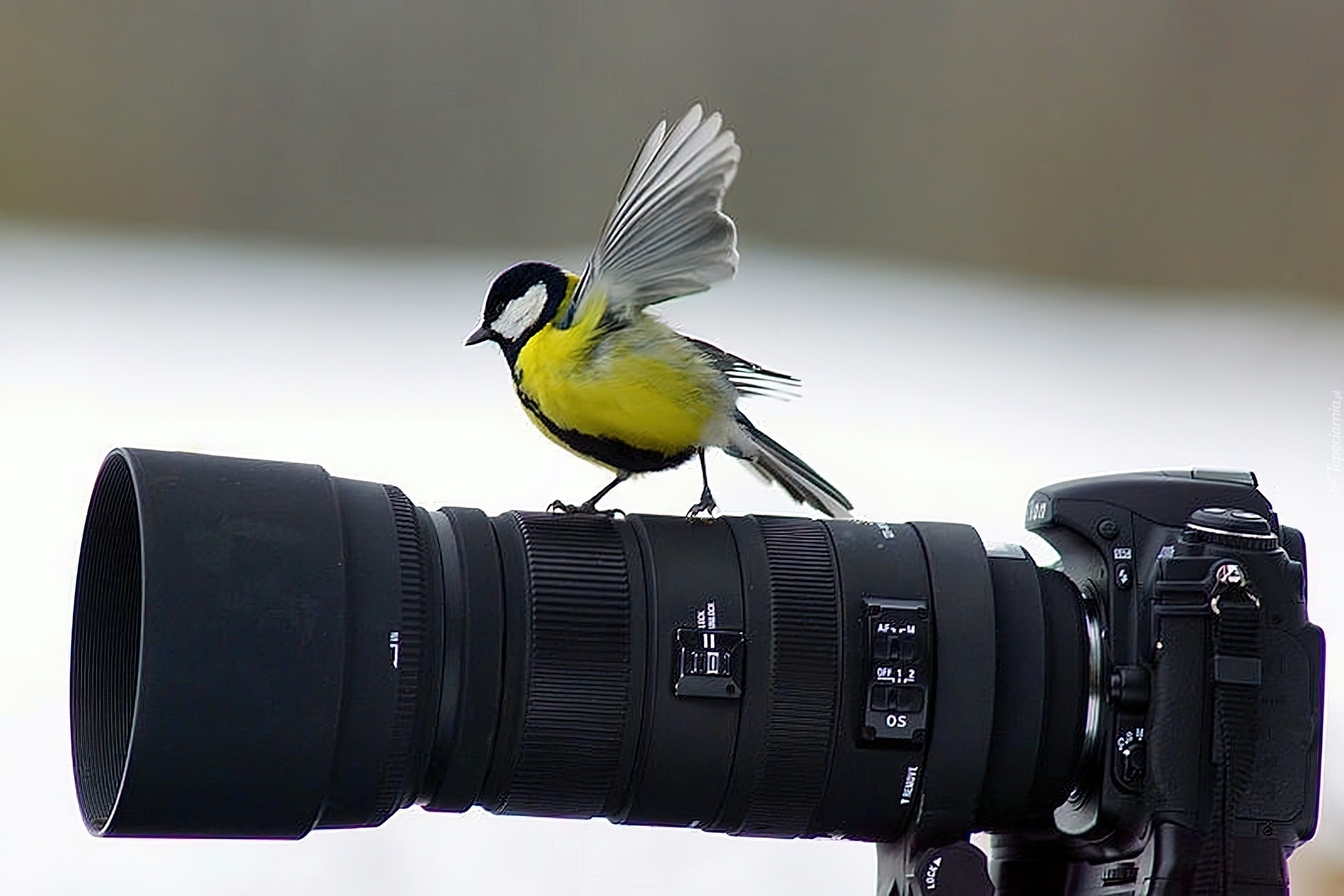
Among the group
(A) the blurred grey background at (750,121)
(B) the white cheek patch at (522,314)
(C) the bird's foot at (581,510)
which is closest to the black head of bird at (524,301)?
(B) the white cheek patch at (522,314)

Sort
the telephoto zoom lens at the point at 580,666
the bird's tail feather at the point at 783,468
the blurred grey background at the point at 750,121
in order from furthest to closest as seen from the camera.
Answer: the blurred grey background at the point at 750,121 → the bird's tail feather at the point at 783,468 → the telephoto zoom lens at the point at 580,666

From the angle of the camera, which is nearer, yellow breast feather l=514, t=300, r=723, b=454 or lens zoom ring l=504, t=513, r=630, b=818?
lens zoom ring l=504, t=513, r=630, b=818

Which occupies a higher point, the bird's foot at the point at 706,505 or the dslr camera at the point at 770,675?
the bird's foot at the point at 706,505

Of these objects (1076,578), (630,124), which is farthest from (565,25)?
(1076,578)

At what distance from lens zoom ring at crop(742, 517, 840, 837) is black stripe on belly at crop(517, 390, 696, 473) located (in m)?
0.13

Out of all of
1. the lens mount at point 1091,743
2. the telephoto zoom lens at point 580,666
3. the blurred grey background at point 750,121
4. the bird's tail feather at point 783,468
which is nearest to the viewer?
the telephoto zoom lens at point 580,666

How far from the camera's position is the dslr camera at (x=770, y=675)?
926mm

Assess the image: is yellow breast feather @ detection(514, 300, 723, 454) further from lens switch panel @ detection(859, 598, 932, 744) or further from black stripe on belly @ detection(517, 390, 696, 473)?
lens switch panel @ detection(859, 598, 932, 744)

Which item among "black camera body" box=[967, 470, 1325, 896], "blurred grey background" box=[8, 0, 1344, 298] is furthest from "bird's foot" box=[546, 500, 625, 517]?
"blurred grey background" box=[8, 0, 1344, 298]

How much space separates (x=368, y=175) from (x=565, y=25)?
0.26 metres

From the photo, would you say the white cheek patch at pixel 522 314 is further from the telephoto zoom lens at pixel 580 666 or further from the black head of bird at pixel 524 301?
the telephoto zoom lens at pixel 580 666

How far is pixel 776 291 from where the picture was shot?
6.48ft

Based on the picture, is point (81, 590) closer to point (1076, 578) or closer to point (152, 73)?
point (1076, 578)

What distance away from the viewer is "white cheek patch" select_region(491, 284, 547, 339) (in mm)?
1107
